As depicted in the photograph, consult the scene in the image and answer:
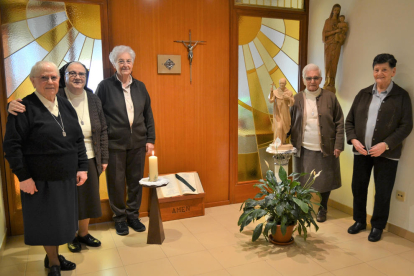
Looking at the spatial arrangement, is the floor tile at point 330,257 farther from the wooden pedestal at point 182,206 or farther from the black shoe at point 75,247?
the black shoe at point 75,247

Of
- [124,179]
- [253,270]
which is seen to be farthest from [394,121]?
[124,179]

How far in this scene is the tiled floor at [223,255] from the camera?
2.34m

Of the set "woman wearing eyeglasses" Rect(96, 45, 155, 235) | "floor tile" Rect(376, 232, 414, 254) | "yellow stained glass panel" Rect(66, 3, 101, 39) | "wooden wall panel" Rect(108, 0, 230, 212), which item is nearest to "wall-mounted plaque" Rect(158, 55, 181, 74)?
"wooden wall panel" Rect(108, 0, 230, 212)

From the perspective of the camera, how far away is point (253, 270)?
233cm

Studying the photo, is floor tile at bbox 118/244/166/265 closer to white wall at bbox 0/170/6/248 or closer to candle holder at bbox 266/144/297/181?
white wall at bbox 0/170/6/248

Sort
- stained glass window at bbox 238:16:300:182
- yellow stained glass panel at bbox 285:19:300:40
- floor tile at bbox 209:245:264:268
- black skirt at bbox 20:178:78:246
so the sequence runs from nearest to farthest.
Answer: black skirt at bbox 20:178:78:246 < floor tile at bbox 209:245:264:268 < stained glass window at bbox 238:16:300:182 < yellow stained glass panel at bbox 285:19:300:40

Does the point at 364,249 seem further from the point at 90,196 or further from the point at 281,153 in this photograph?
the point at 90,196

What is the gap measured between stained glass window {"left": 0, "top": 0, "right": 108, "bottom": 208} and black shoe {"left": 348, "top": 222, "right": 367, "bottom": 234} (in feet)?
8.77

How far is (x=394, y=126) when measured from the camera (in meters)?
2.68

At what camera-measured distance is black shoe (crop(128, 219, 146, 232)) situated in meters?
3.03

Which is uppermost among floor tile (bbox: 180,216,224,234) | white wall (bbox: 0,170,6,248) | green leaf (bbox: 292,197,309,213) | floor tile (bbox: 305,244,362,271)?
green leaf (bbox: 292,197,309,213)

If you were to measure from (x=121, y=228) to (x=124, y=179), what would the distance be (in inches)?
17.1

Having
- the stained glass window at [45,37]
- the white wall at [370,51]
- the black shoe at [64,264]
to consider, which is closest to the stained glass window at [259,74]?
the white wall at [370,51]

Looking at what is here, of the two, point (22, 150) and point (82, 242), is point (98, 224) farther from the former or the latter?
point (22, 150)
